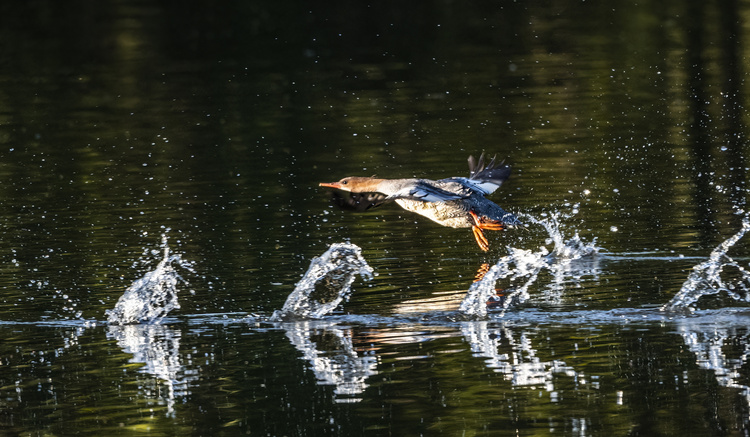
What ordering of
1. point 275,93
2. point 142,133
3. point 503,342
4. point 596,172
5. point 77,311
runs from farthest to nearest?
point 275,93
point 142,133
point 596,172
point 77,311
point 503,342

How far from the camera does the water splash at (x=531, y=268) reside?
42.9ft

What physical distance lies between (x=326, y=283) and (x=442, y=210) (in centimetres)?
155

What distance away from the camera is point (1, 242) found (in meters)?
17.8

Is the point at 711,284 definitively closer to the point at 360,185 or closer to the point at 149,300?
the point at 360,185

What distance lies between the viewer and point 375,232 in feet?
56.6

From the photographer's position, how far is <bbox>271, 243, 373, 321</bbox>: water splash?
43.6 feet

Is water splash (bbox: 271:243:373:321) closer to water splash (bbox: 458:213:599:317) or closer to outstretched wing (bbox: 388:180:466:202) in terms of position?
outstretched wing (bbox: 388:180:466:202)

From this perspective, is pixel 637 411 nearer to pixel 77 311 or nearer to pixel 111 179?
pixel 77 311

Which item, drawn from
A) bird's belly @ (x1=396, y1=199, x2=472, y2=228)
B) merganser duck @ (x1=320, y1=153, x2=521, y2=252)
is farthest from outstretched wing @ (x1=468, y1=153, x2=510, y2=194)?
bird's belly @ (x1=396, y1=199, x2=472, y2=228)

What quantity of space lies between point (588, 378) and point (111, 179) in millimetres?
13568

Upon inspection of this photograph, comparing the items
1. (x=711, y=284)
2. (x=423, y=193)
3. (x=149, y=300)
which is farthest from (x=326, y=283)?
(x=711, y=284)

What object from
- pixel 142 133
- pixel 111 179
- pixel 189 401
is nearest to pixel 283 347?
pixel 189 401

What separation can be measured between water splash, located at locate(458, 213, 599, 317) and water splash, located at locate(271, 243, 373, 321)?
140 centimetres

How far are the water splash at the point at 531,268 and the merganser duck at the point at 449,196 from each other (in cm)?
53
